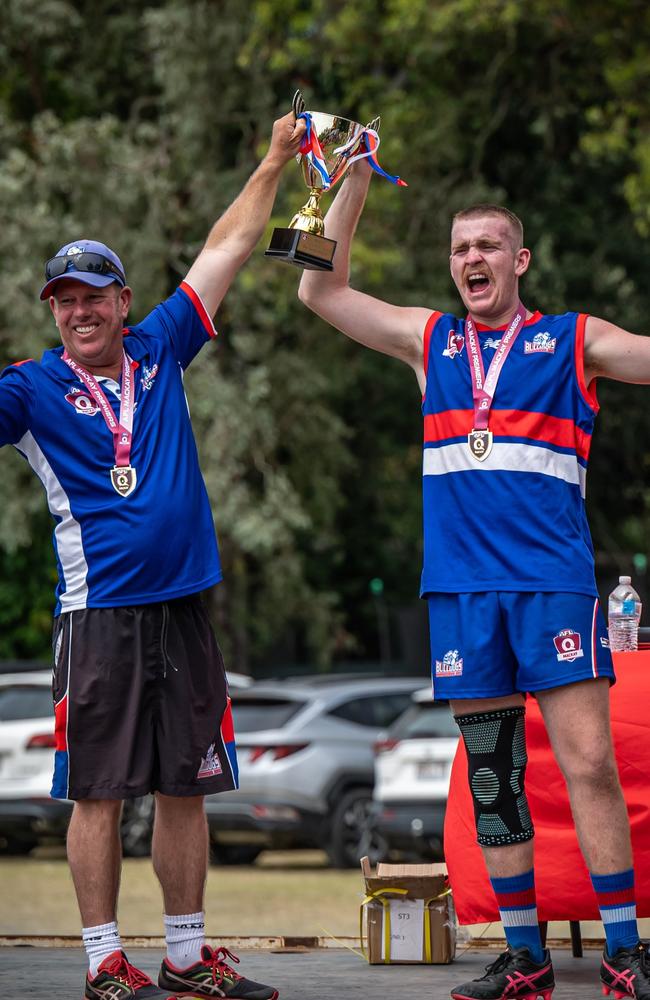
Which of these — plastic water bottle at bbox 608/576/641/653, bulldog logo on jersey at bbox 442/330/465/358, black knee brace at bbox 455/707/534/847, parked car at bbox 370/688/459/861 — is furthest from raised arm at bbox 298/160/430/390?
parked car at bbox 370/688/459/861

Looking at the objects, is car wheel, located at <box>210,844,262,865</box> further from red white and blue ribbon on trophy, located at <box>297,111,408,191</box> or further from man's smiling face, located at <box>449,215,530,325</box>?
man's smiling face, located at <box>449,215,530,325</box>

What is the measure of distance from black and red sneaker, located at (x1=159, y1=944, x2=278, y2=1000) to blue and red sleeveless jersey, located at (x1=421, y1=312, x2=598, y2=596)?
52.9 inches

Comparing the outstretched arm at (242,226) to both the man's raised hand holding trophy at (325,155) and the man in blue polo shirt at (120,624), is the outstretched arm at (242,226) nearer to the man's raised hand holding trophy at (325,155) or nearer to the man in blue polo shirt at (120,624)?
the man's raised hand holding trophy at (325,155)

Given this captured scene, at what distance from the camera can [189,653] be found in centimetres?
529

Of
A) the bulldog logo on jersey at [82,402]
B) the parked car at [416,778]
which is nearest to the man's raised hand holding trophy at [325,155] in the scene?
the bulldog logo on jersey at [82,402]

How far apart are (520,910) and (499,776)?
418mm

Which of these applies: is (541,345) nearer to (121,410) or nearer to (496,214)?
(496,214)

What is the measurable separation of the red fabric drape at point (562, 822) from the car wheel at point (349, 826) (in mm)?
9163

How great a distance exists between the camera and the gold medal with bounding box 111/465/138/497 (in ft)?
17.2

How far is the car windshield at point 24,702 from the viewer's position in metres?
16.0

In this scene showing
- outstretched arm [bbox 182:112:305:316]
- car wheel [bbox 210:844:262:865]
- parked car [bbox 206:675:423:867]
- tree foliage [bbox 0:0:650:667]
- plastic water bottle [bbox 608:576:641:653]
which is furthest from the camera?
tree foliage [bbox 0:0:650:667]

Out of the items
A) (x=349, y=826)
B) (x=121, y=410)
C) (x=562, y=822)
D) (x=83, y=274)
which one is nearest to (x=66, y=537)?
(x=121, y=410)

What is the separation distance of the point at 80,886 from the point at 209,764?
545 mm

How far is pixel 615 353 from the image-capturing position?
17.0ft
